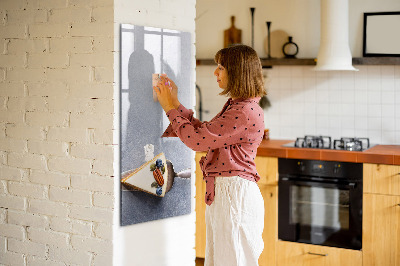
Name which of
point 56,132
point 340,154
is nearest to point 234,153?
point 56,132

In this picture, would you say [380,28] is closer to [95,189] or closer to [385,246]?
[385,246]

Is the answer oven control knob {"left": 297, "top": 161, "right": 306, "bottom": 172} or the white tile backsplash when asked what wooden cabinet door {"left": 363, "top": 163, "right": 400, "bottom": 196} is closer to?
oven control knob {"left": 297, "top": 161, "right": 306, "bottom": 172}

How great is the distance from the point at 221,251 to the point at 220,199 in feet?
0.78

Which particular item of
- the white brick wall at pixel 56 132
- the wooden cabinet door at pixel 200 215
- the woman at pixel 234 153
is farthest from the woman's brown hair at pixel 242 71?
the wooden cabinet door at pixel 200 215

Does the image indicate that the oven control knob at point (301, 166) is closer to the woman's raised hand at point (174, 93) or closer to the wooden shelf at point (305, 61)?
the wooden shelf at point (305, 61)

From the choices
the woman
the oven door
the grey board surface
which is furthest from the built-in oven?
the woman

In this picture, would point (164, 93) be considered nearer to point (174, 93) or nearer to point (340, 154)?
point (174, 93)

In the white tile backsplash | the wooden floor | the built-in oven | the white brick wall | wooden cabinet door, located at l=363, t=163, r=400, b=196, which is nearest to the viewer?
the white brick wall

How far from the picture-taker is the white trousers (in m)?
2.63

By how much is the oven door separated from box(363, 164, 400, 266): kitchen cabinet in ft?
0.20

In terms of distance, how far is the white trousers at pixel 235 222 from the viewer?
2.63m

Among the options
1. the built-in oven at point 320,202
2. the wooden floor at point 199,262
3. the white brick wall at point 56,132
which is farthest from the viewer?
the wooden floor at point 199,262

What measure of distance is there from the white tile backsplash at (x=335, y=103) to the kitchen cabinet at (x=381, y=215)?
700 mm

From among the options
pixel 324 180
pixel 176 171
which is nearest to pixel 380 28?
pixel 324 180
